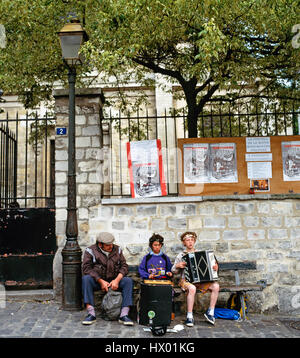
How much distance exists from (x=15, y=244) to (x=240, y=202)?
4062mm

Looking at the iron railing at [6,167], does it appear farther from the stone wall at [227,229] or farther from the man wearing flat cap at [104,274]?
the man wearing flat cap at [104,274]

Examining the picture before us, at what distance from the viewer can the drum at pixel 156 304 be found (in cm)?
462

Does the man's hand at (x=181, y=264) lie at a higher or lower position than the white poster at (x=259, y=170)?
lower

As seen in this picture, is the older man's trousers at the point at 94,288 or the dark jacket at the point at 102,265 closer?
the older man's trousers at the point at 94,288

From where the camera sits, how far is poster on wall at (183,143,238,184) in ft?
20.8

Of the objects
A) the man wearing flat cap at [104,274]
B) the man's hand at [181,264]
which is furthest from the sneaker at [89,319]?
the man's hand at [181,264]

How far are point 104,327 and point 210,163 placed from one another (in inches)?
123

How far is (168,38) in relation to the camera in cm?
626

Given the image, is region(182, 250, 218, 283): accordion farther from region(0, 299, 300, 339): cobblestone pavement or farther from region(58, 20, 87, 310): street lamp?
region(58, 20, 87, 310): street lamp

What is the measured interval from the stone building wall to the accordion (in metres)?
0.85

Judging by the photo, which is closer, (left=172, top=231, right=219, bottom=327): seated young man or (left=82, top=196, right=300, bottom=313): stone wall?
(left=172, top=231, right=219, bottom=327): seated young man

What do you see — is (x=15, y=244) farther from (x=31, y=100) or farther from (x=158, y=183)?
(x=31, y=100)

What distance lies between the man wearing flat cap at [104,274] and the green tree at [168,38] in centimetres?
259

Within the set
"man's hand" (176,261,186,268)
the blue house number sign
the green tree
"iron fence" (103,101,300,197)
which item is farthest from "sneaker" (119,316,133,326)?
the green tree
